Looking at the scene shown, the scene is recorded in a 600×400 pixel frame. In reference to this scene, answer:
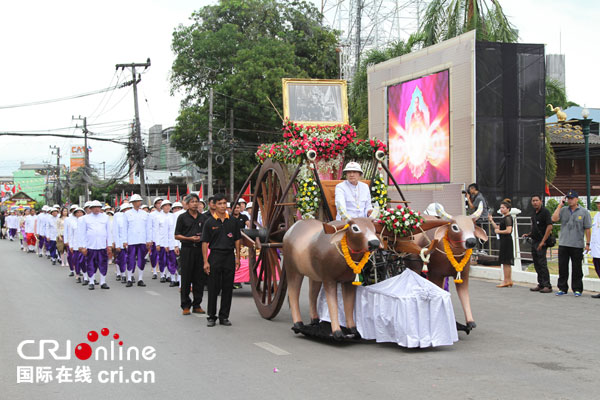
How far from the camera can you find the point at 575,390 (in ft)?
19.0

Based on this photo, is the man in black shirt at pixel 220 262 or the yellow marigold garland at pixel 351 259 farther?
the man in black shirt at pixel 220 262

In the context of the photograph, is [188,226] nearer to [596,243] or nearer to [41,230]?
[596,243]

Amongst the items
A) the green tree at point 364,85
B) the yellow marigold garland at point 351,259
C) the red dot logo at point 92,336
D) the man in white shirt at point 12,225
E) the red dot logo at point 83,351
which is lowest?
the man in white shirt at point 12,225

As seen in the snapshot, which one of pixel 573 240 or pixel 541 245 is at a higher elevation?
pixel 573 240

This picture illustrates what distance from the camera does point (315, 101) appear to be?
466 inches

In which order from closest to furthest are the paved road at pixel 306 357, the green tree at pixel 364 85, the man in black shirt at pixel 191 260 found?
the paved road at pixel 306 357, the man in black shirt at pixel 191 260, the green tree at pixel 364 85

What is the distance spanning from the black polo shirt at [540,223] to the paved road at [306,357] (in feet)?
4.67

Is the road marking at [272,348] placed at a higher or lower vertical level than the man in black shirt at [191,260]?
lower

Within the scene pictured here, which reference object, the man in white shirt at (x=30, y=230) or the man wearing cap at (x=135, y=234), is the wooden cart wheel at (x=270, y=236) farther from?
the man in white shirt at (x=30, y=230)

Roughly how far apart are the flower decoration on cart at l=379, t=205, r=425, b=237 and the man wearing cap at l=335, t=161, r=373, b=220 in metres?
0.67

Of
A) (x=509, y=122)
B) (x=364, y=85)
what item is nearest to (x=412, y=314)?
(x=509, y=122)

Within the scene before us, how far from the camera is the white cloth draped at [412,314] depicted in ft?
24.4

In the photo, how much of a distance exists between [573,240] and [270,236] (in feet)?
18.8

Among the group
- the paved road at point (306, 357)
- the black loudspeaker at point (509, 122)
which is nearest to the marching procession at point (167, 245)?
the paved road at point (306, 357)
